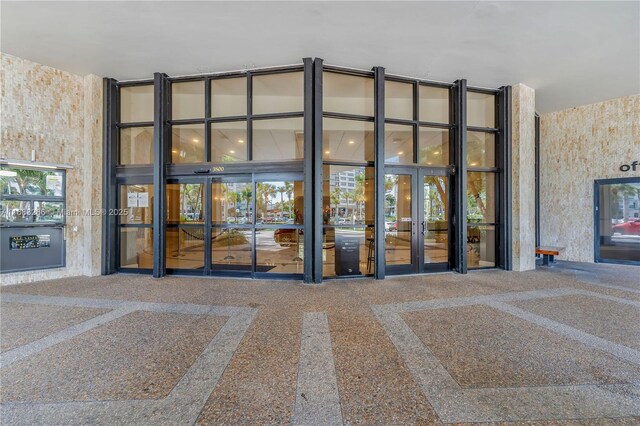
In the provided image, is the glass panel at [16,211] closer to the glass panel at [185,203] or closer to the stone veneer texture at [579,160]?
the glass panel at [185,203]

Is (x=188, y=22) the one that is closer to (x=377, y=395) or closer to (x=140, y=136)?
(x=140, y=136)

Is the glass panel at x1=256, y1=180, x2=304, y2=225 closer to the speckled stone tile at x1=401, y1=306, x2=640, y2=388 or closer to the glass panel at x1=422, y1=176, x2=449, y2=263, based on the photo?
the glass panel at x1=422, y1=176, x2=449, y2=263

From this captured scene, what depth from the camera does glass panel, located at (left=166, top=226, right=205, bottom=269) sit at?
247 inches

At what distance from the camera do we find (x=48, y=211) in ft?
19.8

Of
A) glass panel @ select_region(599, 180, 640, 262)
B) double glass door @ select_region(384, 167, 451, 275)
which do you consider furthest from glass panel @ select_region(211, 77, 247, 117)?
glass panel @ select_region(599, 180, 640, 262)

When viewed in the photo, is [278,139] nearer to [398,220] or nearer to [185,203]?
[185,203]

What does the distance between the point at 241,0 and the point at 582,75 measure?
7.26m

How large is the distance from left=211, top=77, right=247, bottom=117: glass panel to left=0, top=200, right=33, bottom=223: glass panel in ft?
13.7

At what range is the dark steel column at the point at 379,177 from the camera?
234 inches

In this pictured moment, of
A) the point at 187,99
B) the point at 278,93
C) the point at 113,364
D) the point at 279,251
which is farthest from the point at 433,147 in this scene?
the point at 113,364

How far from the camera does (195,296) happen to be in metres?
4.77

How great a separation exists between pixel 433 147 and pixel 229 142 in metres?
4.65

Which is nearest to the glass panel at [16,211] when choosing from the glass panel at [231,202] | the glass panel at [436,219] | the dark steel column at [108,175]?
the dark steel column at [108,175]

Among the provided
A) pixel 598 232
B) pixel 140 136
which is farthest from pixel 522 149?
pixel 140 136
